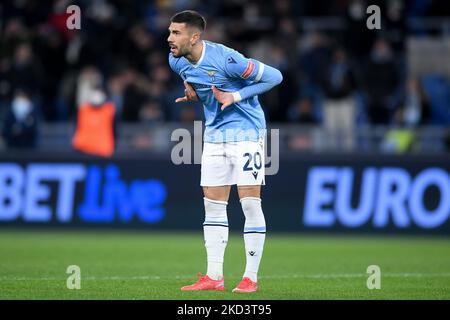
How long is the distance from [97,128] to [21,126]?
4.79ft

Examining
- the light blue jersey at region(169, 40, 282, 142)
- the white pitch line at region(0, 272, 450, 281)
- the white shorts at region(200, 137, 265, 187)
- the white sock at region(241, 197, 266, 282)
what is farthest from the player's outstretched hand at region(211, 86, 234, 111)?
the white pitch line at region(0, 272, 450, 281)

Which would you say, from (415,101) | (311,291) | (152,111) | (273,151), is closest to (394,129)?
(415,101)

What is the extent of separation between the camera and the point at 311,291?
34.1 feet

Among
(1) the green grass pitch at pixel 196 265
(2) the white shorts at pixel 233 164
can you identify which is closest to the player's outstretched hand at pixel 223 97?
(2) the white shorts at pixel 233 164

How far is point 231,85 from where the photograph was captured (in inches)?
412

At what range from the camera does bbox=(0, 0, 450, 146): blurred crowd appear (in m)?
20.6

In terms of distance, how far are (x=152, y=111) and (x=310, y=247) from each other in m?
5.57

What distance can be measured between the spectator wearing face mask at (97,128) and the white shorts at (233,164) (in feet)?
29.6

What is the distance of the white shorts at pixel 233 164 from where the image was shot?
1023cm

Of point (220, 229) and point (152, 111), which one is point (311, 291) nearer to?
point (220, 229)

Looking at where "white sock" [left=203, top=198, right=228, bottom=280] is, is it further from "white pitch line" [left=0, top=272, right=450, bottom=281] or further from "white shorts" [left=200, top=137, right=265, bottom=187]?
"white pitch line" [left=0, top=272, right=450, bottom=281]

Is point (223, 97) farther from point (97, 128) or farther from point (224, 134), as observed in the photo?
point (97, 128)

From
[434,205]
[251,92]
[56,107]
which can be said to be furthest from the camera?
[56,107]
